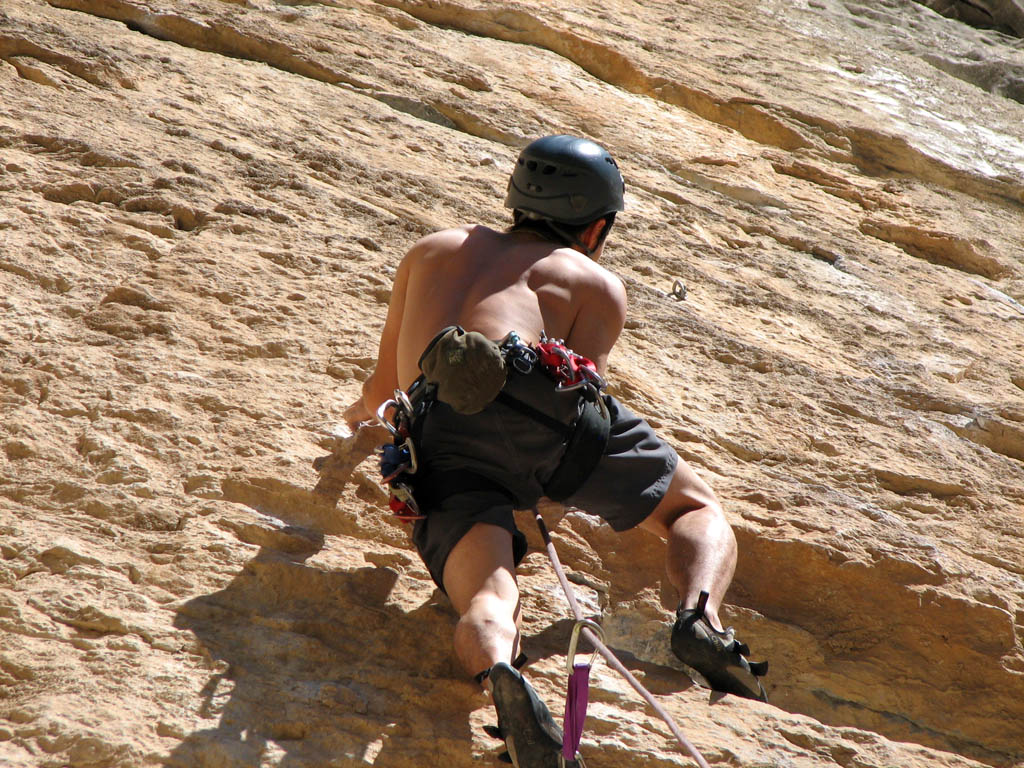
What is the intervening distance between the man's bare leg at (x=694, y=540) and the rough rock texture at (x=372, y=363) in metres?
0.27

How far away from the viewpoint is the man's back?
244 cm

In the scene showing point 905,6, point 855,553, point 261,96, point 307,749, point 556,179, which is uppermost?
point 905,6

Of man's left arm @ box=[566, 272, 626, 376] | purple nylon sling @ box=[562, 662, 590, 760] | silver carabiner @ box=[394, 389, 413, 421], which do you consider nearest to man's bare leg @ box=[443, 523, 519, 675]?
purple nylon sling @ box=[562, 662, 590, 760]

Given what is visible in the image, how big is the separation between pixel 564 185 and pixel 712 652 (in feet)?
4.56

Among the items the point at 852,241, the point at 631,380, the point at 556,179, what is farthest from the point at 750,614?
the point at 852,241

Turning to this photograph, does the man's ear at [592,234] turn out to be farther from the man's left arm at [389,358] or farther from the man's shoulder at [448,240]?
the man's left arm at [389,358]

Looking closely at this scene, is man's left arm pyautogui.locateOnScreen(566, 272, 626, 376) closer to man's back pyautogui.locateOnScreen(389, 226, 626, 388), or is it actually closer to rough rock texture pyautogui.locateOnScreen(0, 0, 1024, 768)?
man's back pyautogui.locateOnScreen(389, 226, 626, 388)

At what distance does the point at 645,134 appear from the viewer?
504 cm

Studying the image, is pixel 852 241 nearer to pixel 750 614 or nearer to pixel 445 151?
pixel 445 151

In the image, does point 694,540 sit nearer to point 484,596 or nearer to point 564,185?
point 484,596

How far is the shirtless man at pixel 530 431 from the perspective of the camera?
209 centimetres

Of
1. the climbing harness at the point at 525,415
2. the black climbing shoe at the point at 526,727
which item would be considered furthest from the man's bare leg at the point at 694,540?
the black climbing shoe at the point at 526,727

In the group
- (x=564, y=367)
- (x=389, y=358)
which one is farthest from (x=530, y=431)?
(x=389, y=358)

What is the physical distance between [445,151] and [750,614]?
2.58 m
